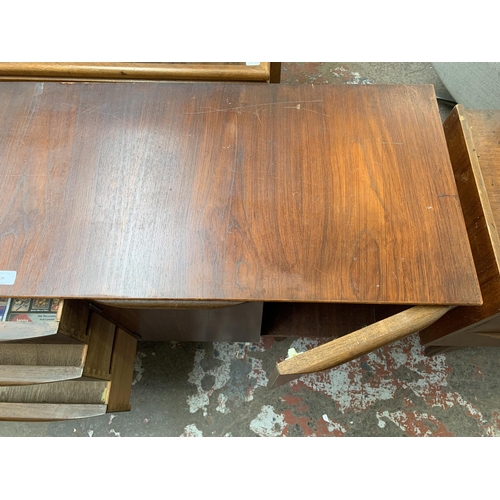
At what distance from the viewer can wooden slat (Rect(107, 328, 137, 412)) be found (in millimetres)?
962

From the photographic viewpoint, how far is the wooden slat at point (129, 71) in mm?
869

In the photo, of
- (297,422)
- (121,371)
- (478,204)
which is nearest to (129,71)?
(121,371)

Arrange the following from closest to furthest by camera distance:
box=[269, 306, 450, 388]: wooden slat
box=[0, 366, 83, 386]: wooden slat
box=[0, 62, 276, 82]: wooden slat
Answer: box=[269, 306, 450, 388]: wooden slat, box=[0, 366, 83, 386]: wooden slat, box=[0, 62, 276, 82]: wooden slat

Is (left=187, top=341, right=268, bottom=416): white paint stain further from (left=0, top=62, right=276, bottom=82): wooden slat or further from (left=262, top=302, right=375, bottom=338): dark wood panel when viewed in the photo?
(left=0, top=62, right=276, bottom=82): wooden slat

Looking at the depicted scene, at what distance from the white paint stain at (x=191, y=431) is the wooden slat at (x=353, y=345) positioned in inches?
23.9

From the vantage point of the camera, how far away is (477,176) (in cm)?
90

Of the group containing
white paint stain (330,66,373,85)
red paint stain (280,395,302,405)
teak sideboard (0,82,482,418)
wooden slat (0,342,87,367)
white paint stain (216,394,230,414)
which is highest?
white paint stain (330,66,373,85)

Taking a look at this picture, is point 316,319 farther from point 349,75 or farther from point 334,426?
point 349,75

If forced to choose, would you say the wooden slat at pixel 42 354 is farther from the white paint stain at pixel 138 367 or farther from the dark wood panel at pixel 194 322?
the white paint stain at pixel 138 367

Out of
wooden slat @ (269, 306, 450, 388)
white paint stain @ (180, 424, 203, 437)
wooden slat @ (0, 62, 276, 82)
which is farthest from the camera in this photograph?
white paint stain @ (180, 424, 203, 437)

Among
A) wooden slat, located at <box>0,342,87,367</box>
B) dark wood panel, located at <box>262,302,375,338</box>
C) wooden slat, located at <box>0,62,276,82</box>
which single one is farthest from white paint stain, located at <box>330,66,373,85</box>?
wooden slat, located at <box>0,342,87,367</box>

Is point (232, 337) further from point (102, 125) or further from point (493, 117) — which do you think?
point (493, 117)

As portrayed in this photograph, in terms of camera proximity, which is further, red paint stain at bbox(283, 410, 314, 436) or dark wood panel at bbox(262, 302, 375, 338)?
red paint stain at bbox(283, 410, 314, 436)

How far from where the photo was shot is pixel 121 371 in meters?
1.03
